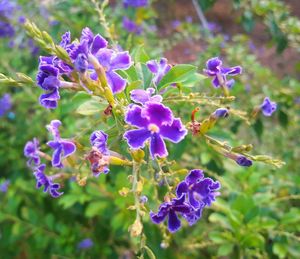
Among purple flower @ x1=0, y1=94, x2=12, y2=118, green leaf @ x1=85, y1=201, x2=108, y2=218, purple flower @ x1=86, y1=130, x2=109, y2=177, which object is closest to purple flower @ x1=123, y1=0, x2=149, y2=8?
purple flower @ x1=0, y1=94, x2=12, y2=118

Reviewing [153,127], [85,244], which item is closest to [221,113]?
[153,127]

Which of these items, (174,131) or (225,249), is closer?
(174,131)

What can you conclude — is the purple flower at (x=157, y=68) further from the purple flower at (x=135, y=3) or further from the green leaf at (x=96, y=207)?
the purple flower at (x=135, y=3)

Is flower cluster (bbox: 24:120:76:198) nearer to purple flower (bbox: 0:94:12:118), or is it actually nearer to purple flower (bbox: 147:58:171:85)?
purple flower (bbox: 147:58:171:85)

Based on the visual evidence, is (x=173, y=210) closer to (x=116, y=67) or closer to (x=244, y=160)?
(x=244, y=160)

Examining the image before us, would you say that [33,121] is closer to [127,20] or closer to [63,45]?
[127,20]

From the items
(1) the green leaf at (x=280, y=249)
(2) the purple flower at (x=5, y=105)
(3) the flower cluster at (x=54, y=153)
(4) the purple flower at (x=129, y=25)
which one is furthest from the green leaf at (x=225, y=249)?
(2) the purple flower at (x=5, y=105)

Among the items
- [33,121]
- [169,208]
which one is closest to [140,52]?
[169,208]
